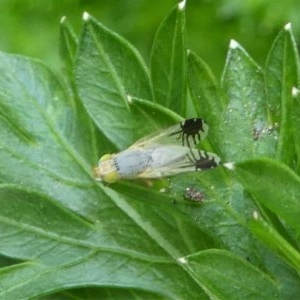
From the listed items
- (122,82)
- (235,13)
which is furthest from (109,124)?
(235,13)

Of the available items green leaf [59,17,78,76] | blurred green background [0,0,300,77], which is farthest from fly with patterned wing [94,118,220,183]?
blurred green background [0,0,300,77]

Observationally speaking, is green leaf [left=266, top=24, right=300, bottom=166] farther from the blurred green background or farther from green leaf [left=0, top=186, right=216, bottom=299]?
the blurred green background

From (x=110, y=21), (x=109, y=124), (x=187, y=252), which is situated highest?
(x=110, y=21)

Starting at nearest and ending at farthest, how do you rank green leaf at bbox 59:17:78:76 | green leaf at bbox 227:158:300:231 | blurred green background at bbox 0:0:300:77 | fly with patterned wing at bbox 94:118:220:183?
green leaf at bbox 227:158:300:231
fly with patterned wing at bbox 94:118:220:183
green leaf at bbox 59:17:78:76
blurred green background at bbox 0:0:300:77

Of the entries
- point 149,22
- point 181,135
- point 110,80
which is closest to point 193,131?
point 181,135

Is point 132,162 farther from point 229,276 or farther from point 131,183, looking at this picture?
point 229,276

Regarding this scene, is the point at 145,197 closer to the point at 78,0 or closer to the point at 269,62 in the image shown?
the point at 269,62
